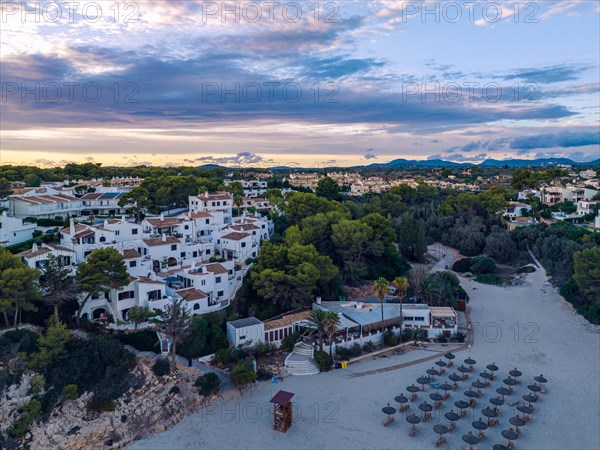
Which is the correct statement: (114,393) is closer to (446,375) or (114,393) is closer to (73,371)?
(73,371)

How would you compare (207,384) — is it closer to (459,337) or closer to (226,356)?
(226,356)

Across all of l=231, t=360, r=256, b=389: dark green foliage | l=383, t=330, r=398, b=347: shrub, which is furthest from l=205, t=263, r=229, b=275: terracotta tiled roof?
l=383, t=330, r=398, b=347: shrub

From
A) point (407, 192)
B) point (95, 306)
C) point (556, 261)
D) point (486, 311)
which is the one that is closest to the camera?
point (95, 306)

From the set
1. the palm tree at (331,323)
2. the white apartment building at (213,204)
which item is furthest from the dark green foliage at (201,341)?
the white apartment building at (213,204)

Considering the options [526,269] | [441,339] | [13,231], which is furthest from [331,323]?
[526,269]

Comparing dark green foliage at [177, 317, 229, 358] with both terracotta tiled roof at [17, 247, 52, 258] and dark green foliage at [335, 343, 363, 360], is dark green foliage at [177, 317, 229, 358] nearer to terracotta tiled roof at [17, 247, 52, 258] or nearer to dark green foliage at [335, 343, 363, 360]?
dark green foliage at [335, 343, 363, 360]

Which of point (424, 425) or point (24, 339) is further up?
point (24, 339)

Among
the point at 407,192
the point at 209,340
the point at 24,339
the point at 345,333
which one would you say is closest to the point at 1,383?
the point at 24,339

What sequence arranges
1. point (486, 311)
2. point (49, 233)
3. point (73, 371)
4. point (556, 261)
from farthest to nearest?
point (556, 261) → point (49, 233) → point (486, 311) → point (73, 371)
